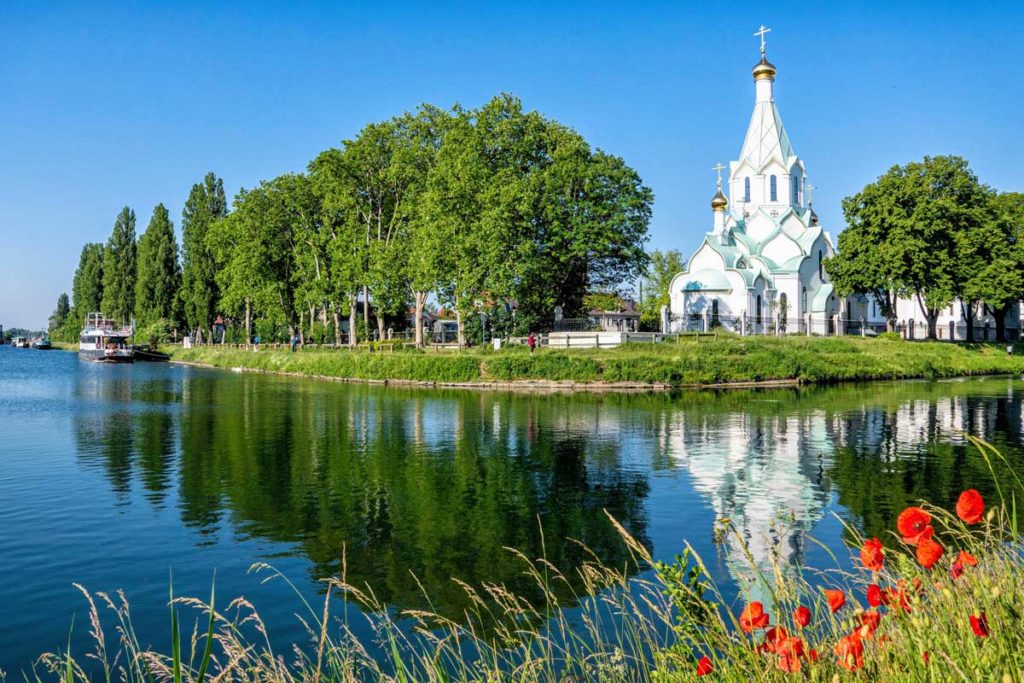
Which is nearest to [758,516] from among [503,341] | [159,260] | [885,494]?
[885,494]

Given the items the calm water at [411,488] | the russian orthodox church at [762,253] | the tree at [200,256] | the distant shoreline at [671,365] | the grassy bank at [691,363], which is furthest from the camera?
the tree at [200,256]

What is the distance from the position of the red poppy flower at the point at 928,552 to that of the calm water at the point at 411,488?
2.82 m

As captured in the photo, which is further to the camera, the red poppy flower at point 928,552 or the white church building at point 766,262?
the white church building at point 766,262

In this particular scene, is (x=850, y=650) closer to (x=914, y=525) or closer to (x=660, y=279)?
(x=914, y=525)

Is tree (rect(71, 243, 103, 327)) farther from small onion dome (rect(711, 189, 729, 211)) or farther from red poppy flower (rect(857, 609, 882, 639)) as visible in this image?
red poppy flower (rect(857, 609, 882, 639))

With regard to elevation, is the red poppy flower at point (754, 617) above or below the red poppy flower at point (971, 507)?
below

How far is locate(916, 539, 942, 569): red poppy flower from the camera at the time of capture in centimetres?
357

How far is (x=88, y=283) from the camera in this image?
119 meters

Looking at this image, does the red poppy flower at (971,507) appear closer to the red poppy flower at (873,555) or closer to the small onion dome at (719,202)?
the red poppy flower at (873,555)

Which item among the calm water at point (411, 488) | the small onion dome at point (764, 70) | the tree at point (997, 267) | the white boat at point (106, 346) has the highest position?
the small onion dome at point (764, 70)

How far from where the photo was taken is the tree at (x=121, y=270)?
10500 cm

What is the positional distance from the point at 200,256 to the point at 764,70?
201 ft

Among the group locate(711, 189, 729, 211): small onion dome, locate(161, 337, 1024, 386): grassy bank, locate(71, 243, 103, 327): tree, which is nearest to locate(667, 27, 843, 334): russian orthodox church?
locate(711, 189, 729, 211): small onion dome

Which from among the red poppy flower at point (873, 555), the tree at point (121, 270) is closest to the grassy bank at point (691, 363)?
the red poppy flower at point (873, 555)
